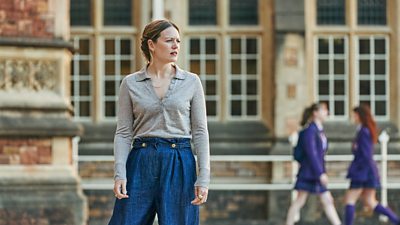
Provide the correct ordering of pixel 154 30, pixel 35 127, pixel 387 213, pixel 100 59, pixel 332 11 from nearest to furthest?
1. pixel 154 30
2. pixel 35 127
3. pixel 387 213
4. pixel 100 59
5. pixel 332 11

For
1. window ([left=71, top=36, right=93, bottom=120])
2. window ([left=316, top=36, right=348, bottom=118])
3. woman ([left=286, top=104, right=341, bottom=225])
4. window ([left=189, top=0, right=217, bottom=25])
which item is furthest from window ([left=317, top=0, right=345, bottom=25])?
window ([left=71, top=36, right=93, bottom=120])

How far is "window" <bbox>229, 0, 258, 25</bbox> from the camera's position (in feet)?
63.7

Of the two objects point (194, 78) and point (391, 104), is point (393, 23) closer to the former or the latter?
point (391, 104)

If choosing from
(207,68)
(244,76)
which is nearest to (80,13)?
(207,68)

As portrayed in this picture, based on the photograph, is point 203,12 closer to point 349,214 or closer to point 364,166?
point 364,166

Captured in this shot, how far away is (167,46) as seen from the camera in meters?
7.86

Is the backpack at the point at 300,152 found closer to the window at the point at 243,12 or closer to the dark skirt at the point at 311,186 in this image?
the dark skirt at the point at 311,186

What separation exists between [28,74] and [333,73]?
561cm

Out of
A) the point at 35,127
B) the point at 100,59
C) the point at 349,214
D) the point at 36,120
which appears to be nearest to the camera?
the point at 35,127

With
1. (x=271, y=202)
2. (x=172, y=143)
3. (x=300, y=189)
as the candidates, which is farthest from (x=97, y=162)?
(x=172, y=143)

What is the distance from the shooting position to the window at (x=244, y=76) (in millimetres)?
19359

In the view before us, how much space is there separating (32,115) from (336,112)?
5.58 metres

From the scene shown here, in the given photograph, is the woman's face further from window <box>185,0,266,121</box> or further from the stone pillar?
window <box>185,0,266,121</box>

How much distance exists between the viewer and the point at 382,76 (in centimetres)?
1942
